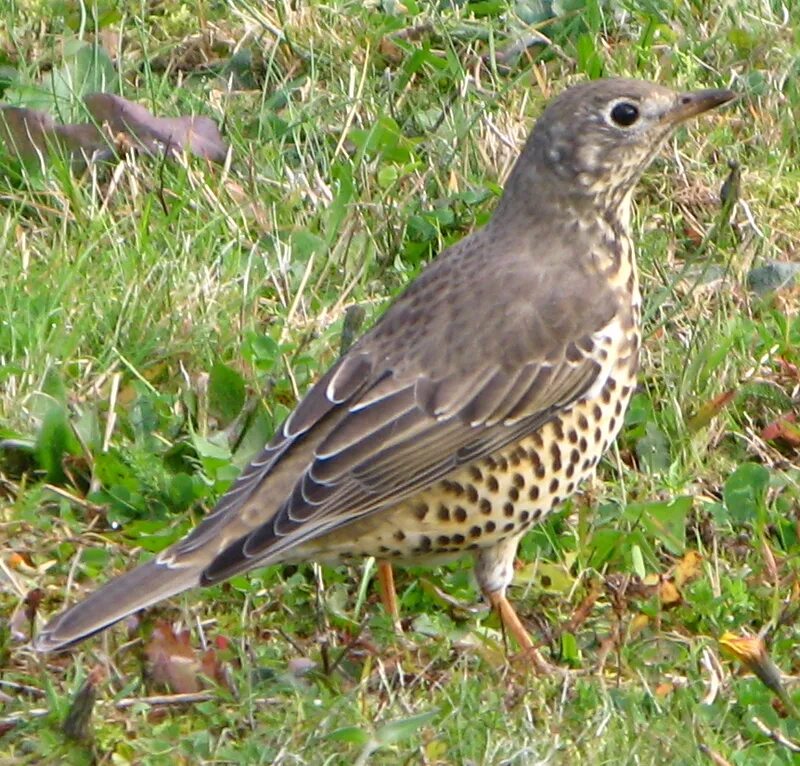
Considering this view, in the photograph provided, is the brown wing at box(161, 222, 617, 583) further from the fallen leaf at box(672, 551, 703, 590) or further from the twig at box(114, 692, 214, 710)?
the fallen leaf at box(672, 551, 703, 590)

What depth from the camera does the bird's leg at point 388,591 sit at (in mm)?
4859

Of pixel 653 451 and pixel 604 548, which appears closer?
pixel 604 548

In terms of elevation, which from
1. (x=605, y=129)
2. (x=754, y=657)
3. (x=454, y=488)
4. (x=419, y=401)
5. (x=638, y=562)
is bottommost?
(x=638, y=562)

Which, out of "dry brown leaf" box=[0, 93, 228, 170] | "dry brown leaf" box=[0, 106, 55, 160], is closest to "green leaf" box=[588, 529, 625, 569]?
"dry brown leaf" box=[0, 93, 228, 170]

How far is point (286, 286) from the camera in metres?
5.93

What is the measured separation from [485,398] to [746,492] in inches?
32.3

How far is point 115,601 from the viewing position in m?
4.27

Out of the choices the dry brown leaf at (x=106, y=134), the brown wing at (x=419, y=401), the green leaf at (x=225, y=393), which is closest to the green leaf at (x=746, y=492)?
the brown wing at (x=419, y=401)

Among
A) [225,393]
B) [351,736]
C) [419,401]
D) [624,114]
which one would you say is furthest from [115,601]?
[624,114]

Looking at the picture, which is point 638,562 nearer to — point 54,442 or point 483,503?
point 483,503

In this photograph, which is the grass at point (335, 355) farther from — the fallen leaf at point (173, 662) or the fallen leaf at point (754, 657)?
the fallen leaf at point (754, 657)

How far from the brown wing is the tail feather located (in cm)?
4

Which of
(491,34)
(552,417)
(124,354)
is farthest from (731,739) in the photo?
(491,34)

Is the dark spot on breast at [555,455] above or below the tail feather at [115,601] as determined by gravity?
above
